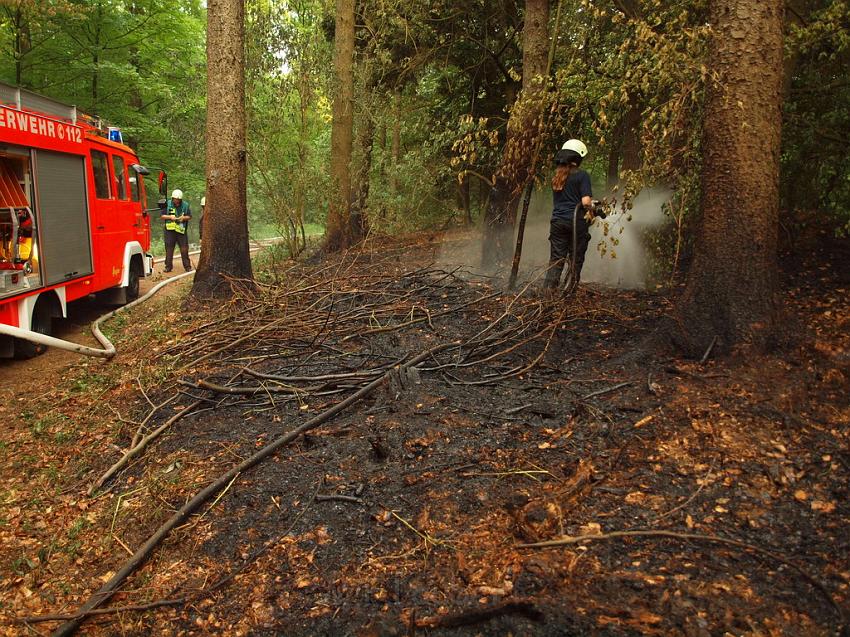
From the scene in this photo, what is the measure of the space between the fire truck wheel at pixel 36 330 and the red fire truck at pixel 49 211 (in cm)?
1

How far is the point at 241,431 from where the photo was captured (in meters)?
5.08

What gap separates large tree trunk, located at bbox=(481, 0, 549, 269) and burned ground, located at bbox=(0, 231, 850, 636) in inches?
77.8

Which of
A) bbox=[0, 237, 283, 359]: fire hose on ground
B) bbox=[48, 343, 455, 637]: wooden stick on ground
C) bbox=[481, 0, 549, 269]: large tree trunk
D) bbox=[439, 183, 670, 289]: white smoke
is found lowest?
bbox=[48, 343, 455, 637]: wooden stick on ground

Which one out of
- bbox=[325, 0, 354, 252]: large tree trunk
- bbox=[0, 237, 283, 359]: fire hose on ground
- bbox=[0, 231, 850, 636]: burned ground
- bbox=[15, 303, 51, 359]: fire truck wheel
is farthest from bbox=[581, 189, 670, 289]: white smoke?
bbox=[15, 303, 51, 359]: fire truck wheel

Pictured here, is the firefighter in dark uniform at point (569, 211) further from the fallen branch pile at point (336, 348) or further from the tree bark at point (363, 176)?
the tree bark at point (363, 176)

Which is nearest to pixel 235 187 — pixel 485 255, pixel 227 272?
pixel 227 272

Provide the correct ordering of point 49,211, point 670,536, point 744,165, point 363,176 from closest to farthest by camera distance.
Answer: point 670,536 < point 744,165 < point 49,211 < point 363,176

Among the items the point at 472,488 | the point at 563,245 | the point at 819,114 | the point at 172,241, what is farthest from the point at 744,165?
the point at 172,241

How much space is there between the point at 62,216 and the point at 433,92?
8.69 metres

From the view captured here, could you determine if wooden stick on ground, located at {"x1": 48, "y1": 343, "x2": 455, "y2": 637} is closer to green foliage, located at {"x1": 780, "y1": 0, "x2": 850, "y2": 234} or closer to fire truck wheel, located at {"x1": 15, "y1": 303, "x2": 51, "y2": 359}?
green foliage, located at {"x1": 780, "y1": 0, "x2": 850, "y2": 234}

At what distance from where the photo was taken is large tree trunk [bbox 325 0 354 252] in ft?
45.9

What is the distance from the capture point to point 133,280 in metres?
12.2

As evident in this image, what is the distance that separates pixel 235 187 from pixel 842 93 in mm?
7828

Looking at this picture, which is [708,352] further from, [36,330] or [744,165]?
[36,330]
